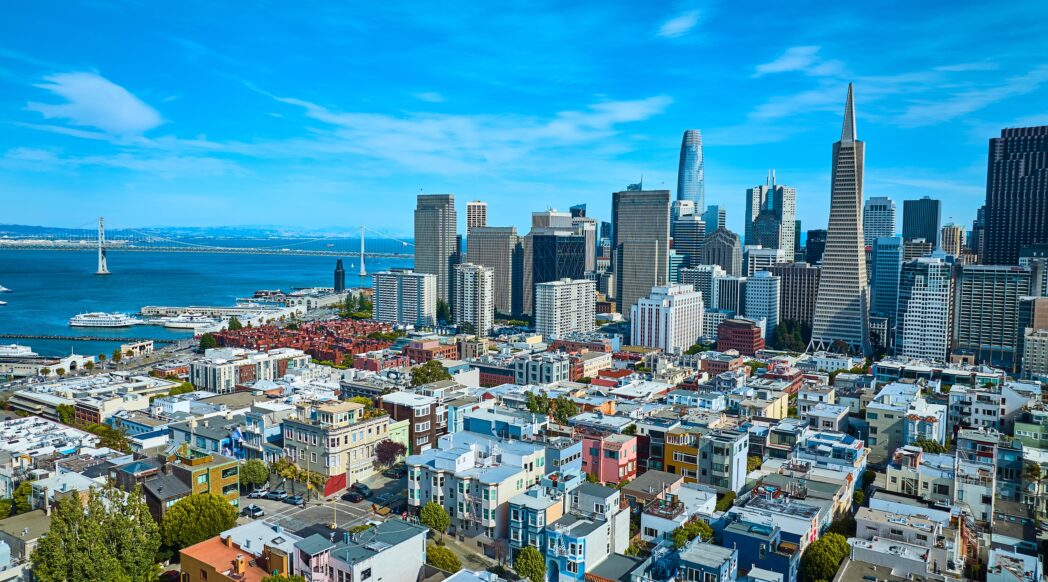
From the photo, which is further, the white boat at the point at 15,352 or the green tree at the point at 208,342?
the green tree at the point at 208,342

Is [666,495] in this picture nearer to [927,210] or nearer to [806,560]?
[806,560]

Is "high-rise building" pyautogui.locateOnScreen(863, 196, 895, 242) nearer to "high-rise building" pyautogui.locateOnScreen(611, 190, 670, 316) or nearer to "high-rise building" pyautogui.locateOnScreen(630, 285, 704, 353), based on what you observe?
"high-rise building" pyautogui.locateOnScreen(611, 190, 670, 316)

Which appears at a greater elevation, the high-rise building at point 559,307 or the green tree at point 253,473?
the high-rise building at point 559,307

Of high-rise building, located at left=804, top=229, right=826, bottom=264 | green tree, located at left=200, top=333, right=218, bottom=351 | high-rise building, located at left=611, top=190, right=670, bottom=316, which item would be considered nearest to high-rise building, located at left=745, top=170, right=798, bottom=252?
high-rise building, located at left=804, top=229, right=826, bottom=264

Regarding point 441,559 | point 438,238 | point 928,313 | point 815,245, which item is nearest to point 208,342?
point 438,238

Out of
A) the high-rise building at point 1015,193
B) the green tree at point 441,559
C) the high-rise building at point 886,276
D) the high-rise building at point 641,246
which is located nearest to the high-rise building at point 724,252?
the high-rise building at point 641,246

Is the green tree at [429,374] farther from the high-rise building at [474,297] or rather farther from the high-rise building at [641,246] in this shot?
the high-rise building at [641,246]

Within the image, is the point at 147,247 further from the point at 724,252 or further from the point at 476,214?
the point at 724,252
